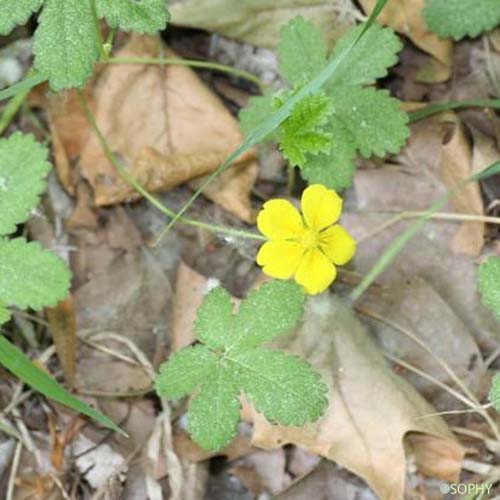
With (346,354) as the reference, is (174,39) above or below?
above

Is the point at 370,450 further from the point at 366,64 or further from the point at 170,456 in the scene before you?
the point at 366,64

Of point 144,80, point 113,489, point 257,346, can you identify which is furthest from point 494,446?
point 144,80

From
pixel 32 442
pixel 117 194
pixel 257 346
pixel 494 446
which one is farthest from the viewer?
pixel 117 194

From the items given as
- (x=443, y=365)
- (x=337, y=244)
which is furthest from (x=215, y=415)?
(x=443, y=365)

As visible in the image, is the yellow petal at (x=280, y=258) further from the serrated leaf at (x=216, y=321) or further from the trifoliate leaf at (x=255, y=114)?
the trifoliate leaf at (x=255, y=114)

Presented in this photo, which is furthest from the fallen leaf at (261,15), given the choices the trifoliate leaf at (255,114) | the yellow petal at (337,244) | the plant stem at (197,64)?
the yellow petal at (337,244)

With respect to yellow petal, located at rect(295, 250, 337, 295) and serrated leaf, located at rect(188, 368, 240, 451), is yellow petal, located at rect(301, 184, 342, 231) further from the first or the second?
serrated leaf, located at rect(188, 368, 240, 451)
